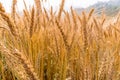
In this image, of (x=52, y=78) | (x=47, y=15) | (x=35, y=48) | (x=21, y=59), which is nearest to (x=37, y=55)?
(x=35, y=48)

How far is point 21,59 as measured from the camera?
542mm

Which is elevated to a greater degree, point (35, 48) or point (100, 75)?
point (35, 48)

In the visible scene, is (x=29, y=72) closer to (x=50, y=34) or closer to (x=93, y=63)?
(x=93, y=63)

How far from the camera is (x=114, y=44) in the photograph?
5.27ft

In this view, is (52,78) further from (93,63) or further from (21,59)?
(21,59)

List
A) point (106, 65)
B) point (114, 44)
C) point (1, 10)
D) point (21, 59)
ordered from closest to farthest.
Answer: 1. point (21, 59)
2. point (1, 10)
3. point (106, 65)
4. point (114, 44)

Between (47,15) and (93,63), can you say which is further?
(47,15)

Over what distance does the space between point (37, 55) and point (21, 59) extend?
573 mm

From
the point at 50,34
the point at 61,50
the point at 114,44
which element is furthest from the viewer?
the point at 114,44

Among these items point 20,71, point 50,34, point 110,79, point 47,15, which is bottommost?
point 110,79

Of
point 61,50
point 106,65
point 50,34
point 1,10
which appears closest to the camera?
point 1,10

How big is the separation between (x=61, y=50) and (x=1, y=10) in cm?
56

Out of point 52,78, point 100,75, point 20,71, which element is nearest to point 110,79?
point 100,75

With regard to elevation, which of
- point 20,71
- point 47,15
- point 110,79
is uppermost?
point 47,15
